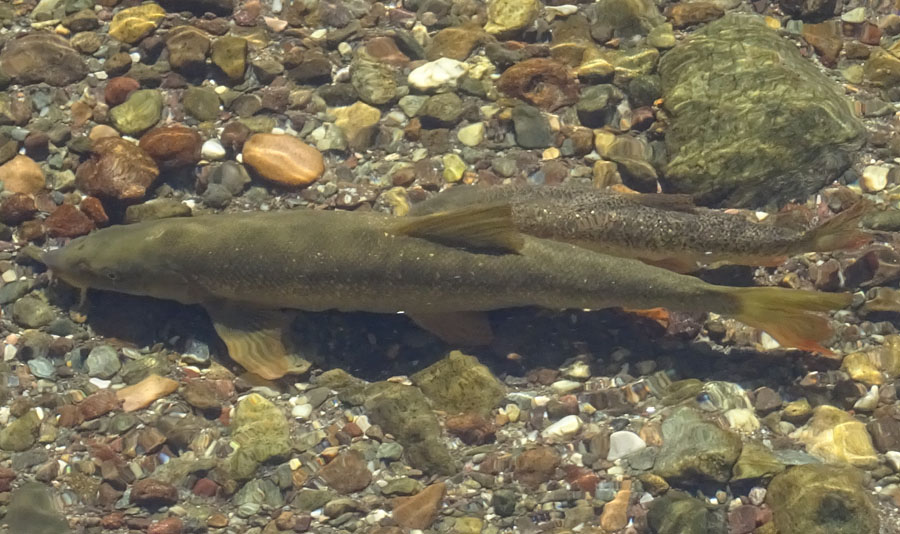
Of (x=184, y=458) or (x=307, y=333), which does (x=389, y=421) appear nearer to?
(x=307, y=333)

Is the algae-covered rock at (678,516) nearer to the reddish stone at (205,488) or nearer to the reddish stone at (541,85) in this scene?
the reddish stone at (205,488)

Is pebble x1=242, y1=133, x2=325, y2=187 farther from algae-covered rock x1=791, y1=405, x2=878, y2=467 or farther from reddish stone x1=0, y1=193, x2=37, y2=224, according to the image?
algae-covered rock x1=791, y1=405, x2=878, y2=467

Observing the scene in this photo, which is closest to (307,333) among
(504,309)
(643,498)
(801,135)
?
(504,309)

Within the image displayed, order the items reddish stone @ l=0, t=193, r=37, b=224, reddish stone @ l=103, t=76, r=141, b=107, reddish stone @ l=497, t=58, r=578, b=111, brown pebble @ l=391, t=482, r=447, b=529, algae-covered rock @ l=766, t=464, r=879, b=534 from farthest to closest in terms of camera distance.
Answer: reddish stone @ l=497, t=58, r=578, b=111, reddish stone @ l=103, t=76, r=141, b=107, reddish stone @ l=0, t=193, r=37, b=224, brown pebble @ l=391, t=482, r=447, b=529, algae-covered rock @ l=766, t=464, r=879, b=534

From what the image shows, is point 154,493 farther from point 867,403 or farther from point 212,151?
point 867,403

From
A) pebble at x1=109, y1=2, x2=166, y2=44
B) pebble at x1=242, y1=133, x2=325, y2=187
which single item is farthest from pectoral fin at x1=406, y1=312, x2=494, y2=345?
pebble at x1=109, y1=2, x2=166, y2=44

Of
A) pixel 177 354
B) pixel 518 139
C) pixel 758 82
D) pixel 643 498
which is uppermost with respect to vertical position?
pixel 758 82

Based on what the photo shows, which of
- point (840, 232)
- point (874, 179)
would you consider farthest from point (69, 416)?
point (874, 179)
